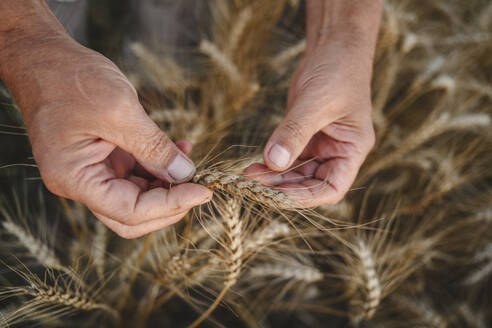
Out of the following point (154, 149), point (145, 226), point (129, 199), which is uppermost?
point (154, 149)

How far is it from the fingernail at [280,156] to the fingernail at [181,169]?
0.24 meters

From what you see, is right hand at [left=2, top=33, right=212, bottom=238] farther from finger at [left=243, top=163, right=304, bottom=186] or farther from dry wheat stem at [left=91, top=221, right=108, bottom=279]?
dry wheat stem at [left=91, top=221, right=108, bottom=279]

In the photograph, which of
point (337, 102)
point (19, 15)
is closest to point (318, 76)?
point (337, 102)

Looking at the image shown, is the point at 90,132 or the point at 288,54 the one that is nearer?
the point at 90,132

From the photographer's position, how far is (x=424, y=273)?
4.90 ft

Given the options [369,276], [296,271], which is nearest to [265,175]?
[296,271]

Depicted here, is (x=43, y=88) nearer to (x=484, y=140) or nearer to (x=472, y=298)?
(x=484, y=140)

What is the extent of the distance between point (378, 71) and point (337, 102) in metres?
0.94

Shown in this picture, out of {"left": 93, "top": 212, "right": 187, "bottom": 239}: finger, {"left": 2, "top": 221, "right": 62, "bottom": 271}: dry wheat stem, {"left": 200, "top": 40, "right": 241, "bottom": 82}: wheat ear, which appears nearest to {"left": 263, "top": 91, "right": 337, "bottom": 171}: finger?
{"left": 93, "top": 212, "right": 187, "bottom": 239}: finger

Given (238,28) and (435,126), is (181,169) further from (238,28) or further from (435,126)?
(435,126)

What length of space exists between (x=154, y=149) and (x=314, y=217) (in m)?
0.79

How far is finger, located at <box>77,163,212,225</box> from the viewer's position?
28.2 inches

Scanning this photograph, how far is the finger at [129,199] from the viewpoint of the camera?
→ 72 cm

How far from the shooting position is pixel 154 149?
777mm
